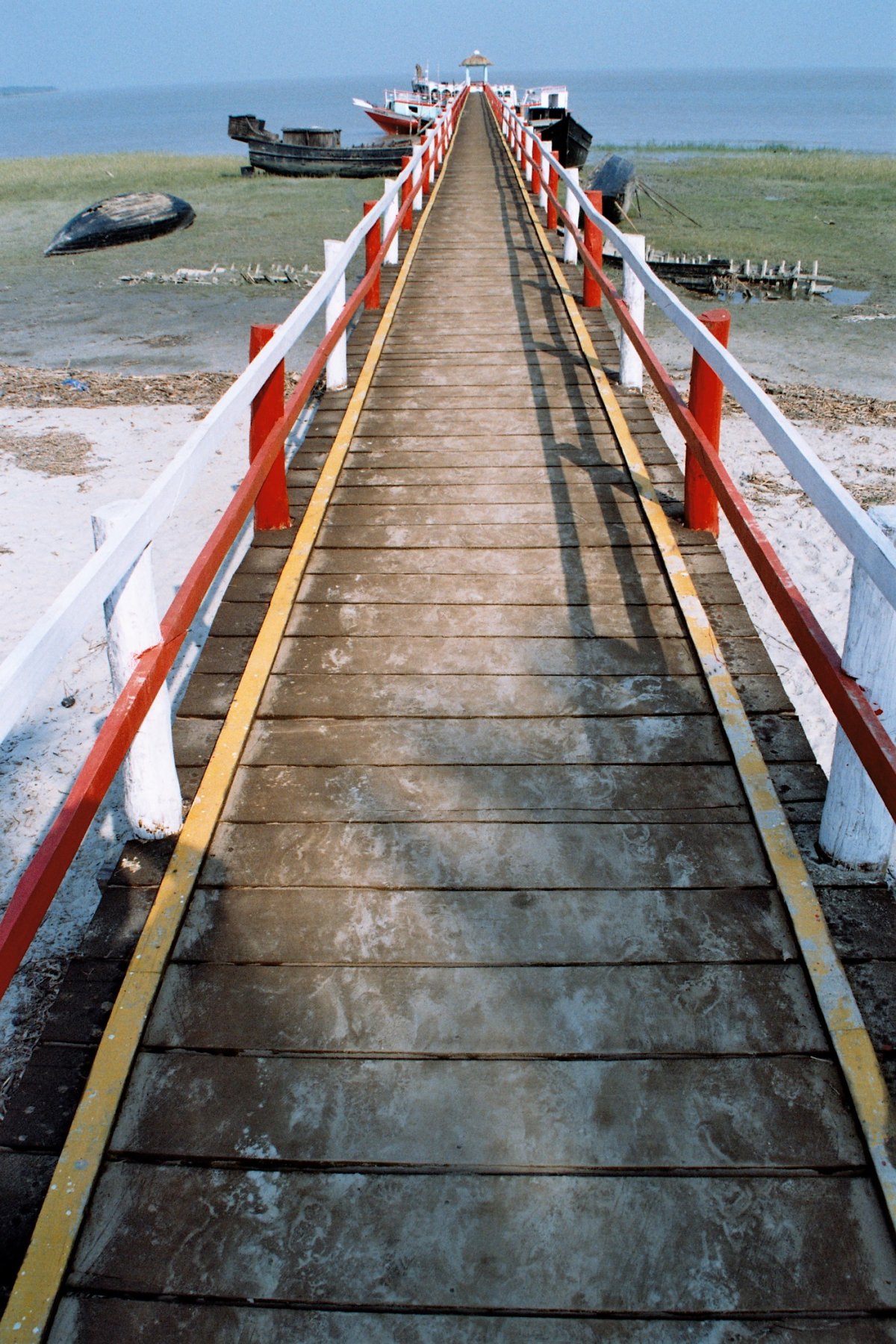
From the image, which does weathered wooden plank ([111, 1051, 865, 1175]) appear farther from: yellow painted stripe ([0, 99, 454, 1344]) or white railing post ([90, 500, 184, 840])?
white railing post ([90, 500, 184, 840])

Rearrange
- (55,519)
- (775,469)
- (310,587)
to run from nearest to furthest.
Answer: (310,587) → (55,519) → (775,469)

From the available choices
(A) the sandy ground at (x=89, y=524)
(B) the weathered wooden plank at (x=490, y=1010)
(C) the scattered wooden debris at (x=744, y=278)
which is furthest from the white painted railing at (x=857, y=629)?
(C) the scattered wooden debris at (x=744, y=278)

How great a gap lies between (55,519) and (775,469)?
7.41 m

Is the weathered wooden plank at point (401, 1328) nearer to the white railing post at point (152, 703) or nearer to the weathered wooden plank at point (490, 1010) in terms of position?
the weathered wooden plank at point (490, 1010)

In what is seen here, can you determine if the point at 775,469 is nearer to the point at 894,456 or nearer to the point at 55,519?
the point at 894,456

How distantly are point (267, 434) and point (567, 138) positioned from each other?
40.3 m

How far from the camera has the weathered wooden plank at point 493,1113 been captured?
215 centimetres

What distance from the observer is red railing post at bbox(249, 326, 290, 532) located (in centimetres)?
463

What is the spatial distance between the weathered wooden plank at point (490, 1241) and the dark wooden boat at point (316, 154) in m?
43.7

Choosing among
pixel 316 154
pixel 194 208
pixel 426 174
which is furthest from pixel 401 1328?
pixel 316 154

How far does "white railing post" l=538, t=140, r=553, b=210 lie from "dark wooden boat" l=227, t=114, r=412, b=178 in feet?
89.1

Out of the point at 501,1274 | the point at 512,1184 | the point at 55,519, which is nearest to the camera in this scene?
the point at 501,1274

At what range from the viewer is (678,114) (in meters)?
139

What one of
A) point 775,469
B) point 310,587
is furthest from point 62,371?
point 310,587
